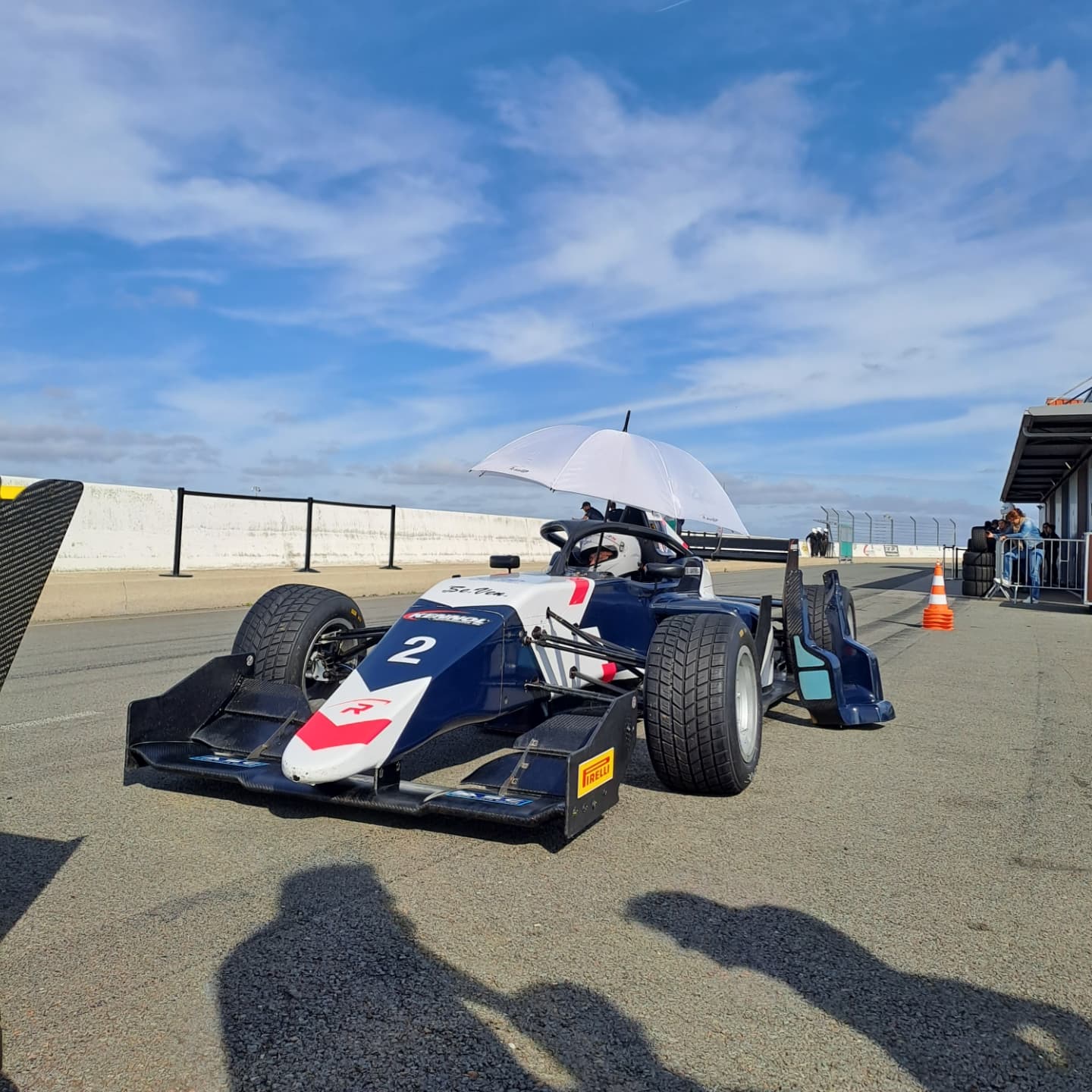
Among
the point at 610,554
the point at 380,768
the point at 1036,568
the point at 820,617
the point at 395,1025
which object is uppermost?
the point at 1036,568

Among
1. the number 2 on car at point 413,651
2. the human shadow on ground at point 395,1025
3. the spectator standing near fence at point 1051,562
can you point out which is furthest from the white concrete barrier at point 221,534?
the spectator standing near fence at point 1051,562

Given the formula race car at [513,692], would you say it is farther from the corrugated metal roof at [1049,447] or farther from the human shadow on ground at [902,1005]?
the corrugated metal roof at [1049,447]

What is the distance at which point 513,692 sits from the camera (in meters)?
4.49

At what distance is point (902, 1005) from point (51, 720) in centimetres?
504

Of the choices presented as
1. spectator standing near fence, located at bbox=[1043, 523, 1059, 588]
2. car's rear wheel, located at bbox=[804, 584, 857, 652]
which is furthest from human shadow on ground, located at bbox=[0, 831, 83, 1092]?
spectator standing near fence, located at bbox=[1043, 523, 1059, 588]

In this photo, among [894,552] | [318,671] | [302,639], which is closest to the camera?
[302,639]

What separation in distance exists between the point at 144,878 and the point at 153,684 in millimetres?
4068

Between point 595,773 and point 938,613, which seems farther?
point 938,613

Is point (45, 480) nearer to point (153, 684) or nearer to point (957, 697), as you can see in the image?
point (153, 684)

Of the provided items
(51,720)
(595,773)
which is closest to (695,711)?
(595,773)

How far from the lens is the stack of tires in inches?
806

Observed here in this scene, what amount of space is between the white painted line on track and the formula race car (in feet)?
4.94

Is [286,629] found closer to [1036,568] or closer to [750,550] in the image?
[750,550]

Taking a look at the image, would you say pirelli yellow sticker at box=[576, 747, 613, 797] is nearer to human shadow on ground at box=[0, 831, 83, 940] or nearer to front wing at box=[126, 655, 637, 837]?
front wing at box=[126, 655, 637, 837]
